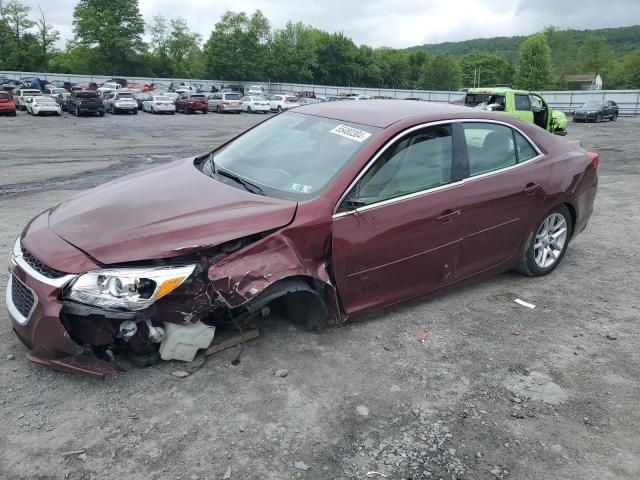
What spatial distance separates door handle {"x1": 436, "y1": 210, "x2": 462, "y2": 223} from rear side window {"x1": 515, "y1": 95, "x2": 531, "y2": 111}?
12629 millimetres

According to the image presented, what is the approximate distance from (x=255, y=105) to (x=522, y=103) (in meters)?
26.2

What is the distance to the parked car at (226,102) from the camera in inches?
1489

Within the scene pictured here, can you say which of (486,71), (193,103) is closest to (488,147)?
(193,103)

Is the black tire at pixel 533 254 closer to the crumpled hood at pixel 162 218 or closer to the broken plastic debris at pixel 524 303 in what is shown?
the broken plastic debris at pixel 524 303

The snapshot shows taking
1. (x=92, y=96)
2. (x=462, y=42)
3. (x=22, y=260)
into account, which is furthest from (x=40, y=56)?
(x=462, y=42)

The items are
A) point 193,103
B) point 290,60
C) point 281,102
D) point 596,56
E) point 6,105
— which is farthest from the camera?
point 596,56

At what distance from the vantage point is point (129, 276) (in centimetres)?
297

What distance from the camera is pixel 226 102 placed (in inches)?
1486

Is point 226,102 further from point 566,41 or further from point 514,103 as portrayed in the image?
point 566,41

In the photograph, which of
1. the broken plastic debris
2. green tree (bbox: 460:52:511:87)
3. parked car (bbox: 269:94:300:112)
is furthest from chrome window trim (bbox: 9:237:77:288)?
green tree (bbox: 460:52:511:87)

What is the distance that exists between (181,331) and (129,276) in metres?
0.51

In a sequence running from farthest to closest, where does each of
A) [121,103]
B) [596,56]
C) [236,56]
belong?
1. [596,56]
2. [236,56]
3. [121,103]

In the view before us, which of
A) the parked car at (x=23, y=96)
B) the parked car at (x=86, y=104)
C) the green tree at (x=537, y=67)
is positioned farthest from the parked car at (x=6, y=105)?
the green tree at (x=537, y=67)

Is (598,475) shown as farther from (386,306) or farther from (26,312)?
(26,312)
